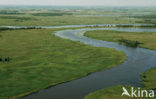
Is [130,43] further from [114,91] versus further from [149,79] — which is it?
[114,91]

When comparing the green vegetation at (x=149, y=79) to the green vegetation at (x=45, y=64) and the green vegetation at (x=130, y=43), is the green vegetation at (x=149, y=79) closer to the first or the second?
the green vegetation at (x=45, y=64)

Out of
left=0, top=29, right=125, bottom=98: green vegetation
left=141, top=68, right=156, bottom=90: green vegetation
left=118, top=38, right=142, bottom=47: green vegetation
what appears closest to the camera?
left=141, top=68, right=156, bottom=90: green vegetation

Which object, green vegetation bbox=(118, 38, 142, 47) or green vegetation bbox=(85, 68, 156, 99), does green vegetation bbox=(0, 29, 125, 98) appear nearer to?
green vegetation bbox=(85, 68, 156, 99)

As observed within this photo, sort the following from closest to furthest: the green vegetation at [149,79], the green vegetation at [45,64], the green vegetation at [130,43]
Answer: the green vegetation at [149,79], the green vegetation at [45,64], the green vegetation at [130,43]

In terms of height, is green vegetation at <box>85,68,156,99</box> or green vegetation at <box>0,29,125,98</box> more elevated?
green vegetation at <box>0,29,125,98</box>

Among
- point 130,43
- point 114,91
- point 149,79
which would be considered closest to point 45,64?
point 114,91

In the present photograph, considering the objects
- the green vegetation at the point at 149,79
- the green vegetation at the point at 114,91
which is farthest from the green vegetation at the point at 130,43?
the green vegetation at the point at 114,91

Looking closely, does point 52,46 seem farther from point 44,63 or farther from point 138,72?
point 138,72

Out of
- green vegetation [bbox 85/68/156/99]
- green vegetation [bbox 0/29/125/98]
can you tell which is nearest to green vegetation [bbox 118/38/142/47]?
green vegetation [bbox 0/29/125/98]
